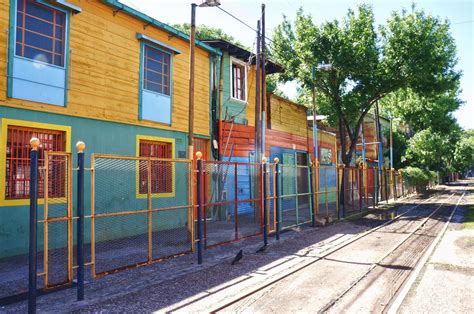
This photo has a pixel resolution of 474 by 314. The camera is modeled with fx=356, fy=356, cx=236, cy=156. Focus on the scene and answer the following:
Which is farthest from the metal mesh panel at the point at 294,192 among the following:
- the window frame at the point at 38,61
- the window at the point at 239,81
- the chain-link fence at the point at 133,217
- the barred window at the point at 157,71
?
the window frame at the point at 38,61

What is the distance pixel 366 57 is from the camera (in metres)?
18.7

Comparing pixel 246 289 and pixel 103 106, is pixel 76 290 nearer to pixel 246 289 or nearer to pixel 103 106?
pixel 246 289

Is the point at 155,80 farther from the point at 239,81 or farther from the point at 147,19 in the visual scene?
the point at 239,81

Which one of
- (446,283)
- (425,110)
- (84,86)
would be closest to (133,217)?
(84,86)

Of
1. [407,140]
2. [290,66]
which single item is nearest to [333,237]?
[290,66]

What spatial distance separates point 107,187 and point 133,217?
8.34ft

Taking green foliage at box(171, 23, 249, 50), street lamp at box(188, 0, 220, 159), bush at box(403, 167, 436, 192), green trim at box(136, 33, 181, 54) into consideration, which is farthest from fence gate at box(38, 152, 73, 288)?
bush at box(403, 167, 436, 192)

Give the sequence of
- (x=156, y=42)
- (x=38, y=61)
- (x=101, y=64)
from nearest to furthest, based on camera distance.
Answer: (x=38, y=61)
(x=101, y=64)
(x=156, y=42)

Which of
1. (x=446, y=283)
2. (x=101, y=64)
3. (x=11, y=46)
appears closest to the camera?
(x=446, y=283)

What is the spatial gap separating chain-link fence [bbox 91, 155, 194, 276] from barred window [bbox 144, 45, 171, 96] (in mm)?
3502

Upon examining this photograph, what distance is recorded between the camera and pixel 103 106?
10445 mm

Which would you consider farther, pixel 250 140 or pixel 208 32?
pixel 208 32

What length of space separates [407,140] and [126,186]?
1363 inches

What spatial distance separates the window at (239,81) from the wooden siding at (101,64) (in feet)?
13.3
